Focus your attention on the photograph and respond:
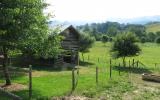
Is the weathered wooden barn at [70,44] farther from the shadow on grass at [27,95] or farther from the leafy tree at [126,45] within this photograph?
the shadow on grass at [27,95]

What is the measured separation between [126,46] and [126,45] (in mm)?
168

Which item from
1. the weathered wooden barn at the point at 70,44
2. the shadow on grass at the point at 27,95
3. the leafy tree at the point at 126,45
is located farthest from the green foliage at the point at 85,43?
the shadow on grass at the point at 27,95

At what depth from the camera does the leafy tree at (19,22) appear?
827 inches

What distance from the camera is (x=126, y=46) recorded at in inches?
1933

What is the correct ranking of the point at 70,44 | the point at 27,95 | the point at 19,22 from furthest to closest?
the point at 70,44, the point at 19,22, the point at 27,95

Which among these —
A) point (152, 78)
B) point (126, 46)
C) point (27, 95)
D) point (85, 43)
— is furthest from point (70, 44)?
point (27, 95)

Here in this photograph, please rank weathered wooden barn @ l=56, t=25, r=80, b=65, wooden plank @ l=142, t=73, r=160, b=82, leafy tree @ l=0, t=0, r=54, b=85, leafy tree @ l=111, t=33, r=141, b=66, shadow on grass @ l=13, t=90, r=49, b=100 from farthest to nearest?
leafy tree @ l=111, t=33, r=141, b=66 → weathered wooden barn @ l=56, t=25, r=80, b=65 → wooden plank @ l=142, t=73, r=160, b=82 → leafy tree @ l=0, t=0, r=54, b=85 → shadow on grass @ l=13, t=90, r=49, b=100

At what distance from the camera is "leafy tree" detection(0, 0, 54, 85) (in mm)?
21013

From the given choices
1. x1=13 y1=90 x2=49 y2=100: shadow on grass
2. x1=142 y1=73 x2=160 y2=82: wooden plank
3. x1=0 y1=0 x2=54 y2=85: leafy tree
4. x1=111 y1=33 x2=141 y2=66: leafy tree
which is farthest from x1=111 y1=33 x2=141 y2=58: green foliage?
x1=13 y1=90 x2=49 y2=100: shadow on grass

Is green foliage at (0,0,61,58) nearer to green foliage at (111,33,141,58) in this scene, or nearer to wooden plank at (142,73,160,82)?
wooden plank at (142,73,160,82)

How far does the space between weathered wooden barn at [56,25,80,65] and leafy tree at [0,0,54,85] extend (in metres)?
21.5

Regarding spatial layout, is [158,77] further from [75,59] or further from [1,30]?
[75,59]

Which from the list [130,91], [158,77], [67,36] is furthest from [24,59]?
[130,91]

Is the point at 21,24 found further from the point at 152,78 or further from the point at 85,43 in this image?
the point at 85,43
